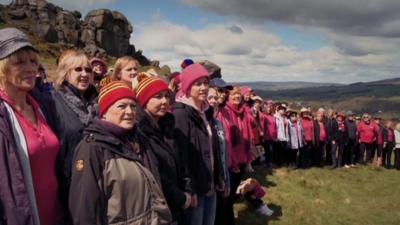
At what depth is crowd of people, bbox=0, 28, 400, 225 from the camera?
2607 millimetres

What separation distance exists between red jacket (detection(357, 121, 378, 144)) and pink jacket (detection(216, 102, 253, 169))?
10786mm

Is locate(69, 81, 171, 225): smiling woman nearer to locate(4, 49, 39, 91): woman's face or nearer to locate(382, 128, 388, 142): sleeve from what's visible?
locate(4, 49, 39, 91): woman's face

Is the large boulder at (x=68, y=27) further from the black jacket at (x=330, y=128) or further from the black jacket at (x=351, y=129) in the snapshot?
the black jacket at (x=351, y=129)

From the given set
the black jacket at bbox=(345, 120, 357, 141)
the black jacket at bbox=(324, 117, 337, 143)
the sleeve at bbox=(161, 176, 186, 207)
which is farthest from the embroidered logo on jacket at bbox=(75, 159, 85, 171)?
the black jacket at bbox=(345, 120, 357, 141)

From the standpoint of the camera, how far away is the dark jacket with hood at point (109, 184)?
2.73 meters

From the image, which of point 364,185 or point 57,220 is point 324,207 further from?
point 57,220

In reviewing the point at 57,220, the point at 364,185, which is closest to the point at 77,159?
the point at 57,220

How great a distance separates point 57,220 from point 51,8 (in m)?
70.8

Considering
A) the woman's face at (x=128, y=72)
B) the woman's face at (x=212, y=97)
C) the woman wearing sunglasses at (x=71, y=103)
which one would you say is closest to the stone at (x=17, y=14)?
the woman's face at (x=128, y=72)

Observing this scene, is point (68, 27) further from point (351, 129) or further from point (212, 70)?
point (351, 129)

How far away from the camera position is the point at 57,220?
2.92 meters

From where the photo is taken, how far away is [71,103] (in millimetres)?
3795

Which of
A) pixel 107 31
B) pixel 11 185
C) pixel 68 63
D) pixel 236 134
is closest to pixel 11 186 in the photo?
pixel 11 185

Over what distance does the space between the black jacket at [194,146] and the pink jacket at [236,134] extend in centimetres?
183
